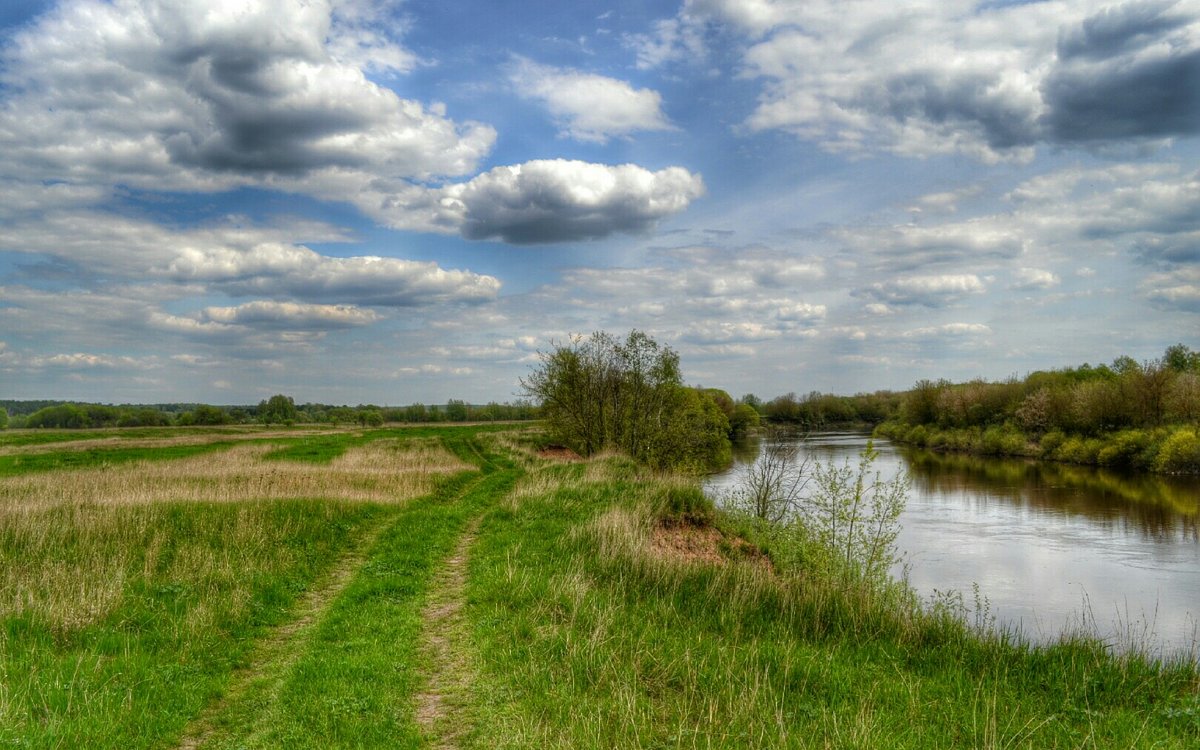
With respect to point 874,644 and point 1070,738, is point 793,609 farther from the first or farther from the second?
point 1070,738

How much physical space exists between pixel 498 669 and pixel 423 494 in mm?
14143

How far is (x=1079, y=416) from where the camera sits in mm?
57969

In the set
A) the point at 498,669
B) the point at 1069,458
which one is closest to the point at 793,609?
the point at 498,669

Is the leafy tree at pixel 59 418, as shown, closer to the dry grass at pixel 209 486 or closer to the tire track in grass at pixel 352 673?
the dry grass at pixel 209 486

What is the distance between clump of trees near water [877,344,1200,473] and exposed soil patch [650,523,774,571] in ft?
137

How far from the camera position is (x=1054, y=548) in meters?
26.1

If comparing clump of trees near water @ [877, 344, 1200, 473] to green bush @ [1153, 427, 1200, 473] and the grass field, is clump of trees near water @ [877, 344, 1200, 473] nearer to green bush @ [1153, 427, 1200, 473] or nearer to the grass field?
green bush @ [1153, 427, 1200, 473]

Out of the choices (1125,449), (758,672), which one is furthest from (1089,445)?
(758,672)

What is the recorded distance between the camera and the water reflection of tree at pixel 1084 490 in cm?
3100

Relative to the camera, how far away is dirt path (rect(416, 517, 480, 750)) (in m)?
6.30

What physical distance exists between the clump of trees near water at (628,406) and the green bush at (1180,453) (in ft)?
96.5

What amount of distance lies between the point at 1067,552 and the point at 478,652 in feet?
83.1

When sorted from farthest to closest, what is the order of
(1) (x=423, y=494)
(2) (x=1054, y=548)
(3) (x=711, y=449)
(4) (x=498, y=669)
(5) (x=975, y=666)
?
1. (3) (x=711, y=449)
2. (2) (x=1054, y=548)
3. (1) (x=423, y=494)
4. (5) (x=975, y=666)
5. (4) (x=498, y=669)

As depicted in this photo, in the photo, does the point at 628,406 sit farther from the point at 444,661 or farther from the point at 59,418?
the point at 59,418
